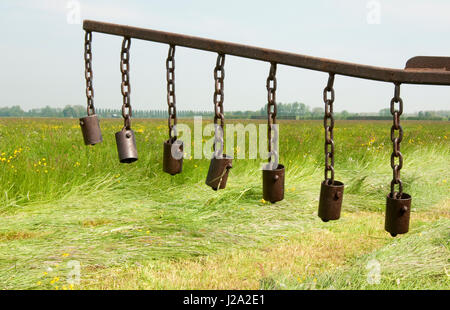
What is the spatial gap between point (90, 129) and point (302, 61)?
2.00 m

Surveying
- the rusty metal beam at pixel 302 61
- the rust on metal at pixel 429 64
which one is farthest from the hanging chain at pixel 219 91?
the rust on metal at pixel 429 64

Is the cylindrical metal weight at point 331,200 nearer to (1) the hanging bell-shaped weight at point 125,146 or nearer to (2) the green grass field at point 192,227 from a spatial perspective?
(2) the green grass field at point 192,227

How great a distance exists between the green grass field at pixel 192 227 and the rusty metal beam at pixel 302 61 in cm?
176

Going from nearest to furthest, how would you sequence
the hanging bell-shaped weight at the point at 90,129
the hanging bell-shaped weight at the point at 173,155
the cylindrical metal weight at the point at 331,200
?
1. the cylindrical metal weight at the point at 331,200
2. the hanging bell-shaped weight at the point at 173,155
3. the hanging bell-shaped weight at the point at 90,129

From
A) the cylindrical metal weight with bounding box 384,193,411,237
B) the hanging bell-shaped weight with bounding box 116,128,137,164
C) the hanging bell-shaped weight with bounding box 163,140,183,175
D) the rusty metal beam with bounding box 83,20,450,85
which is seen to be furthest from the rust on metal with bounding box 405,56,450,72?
the hanging bell-shaped weight with bounding box 116,128,137,164

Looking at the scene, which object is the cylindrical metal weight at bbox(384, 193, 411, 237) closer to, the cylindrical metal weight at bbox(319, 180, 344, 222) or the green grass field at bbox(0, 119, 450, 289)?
the cylindrical metal weight at bbox(319, 180, 344, 222)

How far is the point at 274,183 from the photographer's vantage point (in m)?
3.05

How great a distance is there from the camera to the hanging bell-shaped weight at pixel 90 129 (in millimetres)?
3799

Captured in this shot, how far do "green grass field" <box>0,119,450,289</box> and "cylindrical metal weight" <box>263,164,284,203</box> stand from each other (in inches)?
A: 33.1

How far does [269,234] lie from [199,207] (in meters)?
1.13

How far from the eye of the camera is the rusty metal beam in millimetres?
2670

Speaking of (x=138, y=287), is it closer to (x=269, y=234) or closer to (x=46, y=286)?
(x=46, y=286)

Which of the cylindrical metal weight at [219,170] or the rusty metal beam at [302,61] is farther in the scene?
the cylindrical metal weight at [219,170]

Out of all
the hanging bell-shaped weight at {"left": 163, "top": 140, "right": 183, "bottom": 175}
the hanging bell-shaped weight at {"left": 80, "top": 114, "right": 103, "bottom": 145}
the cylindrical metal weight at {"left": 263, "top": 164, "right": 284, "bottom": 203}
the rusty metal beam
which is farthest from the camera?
the hanging bell-shaped weight at {"left": 80, "top": 114, "right": 103, "bottom": 145}
